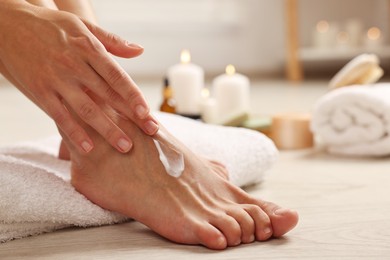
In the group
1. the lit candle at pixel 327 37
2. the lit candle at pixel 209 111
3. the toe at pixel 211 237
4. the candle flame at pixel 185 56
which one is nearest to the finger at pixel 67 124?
the toe at pixel 211 237

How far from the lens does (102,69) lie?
970mm

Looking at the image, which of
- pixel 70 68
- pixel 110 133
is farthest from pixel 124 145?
pixel 70 68

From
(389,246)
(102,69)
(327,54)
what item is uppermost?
(102,69)

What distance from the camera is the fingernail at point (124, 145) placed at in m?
1.02

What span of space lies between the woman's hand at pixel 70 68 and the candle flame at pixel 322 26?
358 cm

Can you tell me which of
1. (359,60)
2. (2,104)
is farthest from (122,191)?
(2,104)

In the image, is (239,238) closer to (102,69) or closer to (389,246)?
(389,246)

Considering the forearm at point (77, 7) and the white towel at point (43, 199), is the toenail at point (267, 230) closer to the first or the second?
the white towel at point (43, 199)

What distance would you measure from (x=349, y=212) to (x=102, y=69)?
1.53 ft

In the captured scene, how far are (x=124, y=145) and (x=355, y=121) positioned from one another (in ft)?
2.56

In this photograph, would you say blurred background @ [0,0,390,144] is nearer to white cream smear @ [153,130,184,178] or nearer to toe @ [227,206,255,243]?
white cream smear @ [153,130,184,178]

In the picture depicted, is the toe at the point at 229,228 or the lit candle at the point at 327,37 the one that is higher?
the toe at the point at 229,228

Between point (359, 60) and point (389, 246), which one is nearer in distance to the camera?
point (389, 246)

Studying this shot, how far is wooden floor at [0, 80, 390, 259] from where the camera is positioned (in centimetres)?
90
